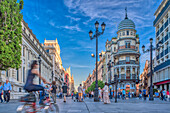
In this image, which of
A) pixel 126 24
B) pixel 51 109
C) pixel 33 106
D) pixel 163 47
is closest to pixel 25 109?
pixel 33 106

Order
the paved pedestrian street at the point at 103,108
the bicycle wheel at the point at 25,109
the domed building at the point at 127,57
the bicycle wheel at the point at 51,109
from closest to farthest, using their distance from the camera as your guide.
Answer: the bicycle wheel at the point at 25,109
the bicycle wheel at the point at 51,109
the paved pedestrian street at the point at 103,108
the domed building at the point at 127,57

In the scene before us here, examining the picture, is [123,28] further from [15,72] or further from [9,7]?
[9,7]

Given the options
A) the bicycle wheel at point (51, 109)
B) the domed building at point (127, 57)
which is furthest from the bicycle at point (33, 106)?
the domed building at point (127, 57)

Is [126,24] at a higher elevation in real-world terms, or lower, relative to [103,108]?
higher

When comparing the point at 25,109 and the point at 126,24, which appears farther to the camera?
the point at 126,24

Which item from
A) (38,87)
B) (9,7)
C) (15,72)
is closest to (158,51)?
(15,72)

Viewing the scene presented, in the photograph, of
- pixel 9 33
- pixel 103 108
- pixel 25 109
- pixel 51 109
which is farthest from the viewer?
pixel 9 33

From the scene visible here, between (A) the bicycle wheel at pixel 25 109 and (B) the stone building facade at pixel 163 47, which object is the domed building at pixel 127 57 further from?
(A) the bicycle wheel at pixel 25 109

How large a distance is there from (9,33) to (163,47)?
35469mm

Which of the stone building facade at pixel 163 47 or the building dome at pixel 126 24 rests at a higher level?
the building dome at pixel 126 24

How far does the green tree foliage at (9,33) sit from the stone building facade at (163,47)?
29.2 m

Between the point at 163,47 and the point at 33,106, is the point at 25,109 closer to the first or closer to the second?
the point at 33,106

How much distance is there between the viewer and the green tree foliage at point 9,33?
21189 millimetres

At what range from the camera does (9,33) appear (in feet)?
72.8
